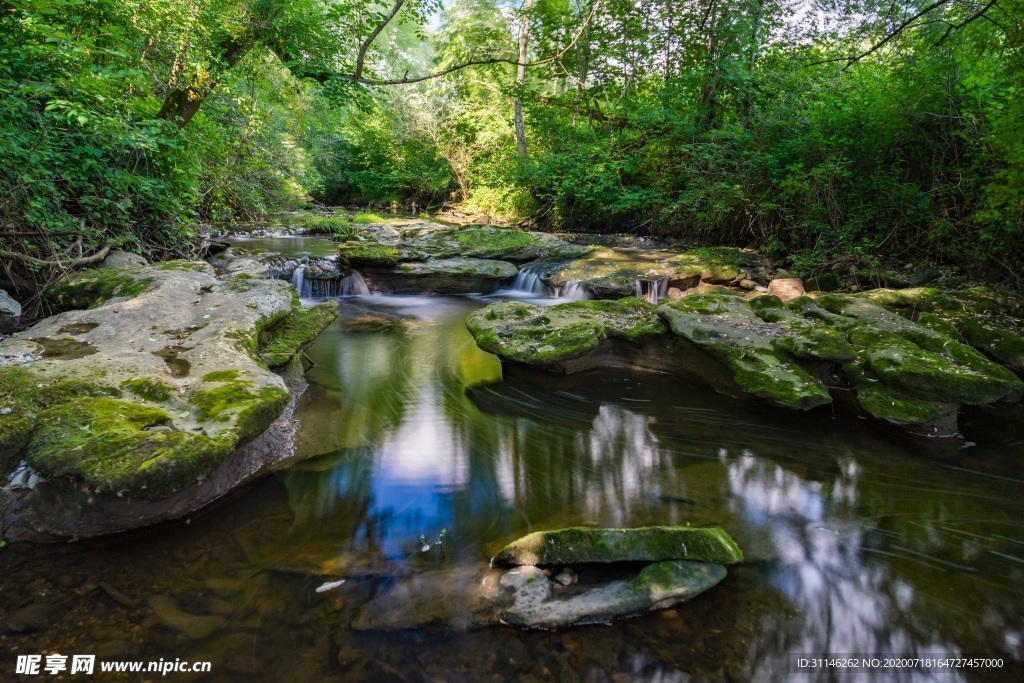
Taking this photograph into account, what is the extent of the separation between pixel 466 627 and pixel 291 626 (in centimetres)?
86

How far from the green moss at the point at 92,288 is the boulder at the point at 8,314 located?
1.84 feet

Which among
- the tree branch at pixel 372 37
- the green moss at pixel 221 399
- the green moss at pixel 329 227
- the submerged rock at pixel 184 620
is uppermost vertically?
the tree branch at pixel 372 37

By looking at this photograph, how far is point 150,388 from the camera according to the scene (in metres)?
3.35

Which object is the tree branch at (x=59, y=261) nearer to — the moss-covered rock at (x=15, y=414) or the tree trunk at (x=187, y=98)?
the tree trunk at (x=187, y=98)

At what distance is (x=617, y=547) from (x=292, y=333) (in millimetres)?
4317

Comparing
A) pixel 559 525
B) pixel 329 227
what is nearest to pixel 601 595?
pixel 559 525

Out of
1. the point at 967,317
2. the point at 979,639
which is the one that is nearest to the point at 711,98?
the point at 967,317

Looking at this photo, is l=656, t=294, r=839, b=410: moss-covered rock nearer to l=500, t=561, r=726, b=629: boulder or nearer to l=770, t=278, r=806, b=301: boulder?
l=770, t=278, r=806, b=301: boulder

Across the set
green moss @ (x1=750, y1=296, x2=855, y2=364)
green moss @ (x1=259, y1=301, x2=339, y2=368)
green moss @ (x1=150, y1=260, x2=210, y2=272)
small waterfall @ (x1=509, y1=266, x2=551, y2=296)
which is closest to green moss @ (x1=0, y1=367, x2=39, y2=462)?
green moss @ (x1=259, y1=301, x2=339, y2=368)

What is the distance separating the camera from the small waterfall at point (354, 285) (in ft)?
34.5

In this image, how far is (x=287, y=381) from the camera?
5062mm

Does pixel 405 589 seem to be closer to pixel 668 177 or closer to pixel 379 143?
pixel 668 177

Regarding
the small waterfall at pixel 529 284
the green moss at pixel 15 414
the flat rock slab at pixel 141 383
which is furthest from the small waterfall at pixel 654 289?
the green moss at pixel 15 414

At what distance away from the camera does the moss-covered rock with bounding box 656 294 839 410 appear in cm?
478
